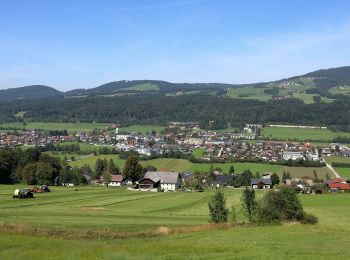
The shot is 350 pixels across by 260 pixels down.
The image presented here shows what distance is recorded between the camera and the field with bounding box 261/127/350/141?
173m

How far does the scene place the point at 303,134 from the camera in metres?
184

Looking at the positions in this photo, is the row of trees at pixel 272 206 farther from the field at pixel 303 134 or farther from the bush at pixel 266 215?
the field at pixel 303 134

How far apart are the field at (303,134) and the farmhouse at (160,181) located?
9034 centimetres

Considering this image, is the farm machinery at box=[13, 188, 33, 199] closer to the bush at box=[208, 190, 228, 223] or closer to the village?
the bush at box=[208, 190, 228, 223]

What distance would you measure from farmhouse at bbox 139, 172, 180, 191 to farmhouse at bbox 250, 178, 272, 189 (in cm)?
1573

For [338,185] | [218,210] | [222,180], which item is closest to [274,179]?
[222,180]

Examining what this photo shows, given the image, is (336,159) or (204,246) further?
(336,159)

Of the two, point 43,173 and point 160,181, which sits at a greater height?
point 43,173

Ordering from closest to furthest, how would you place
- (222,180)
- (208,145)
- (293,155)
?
(222,180), (293,155), (208,145)

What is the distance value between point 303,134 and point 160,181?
106 m

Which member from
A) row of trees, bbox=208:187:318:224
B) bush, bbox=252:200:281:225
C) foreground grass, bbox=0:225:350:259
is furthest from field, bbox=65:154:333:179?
foreground grass, bbox=0:225:350:259

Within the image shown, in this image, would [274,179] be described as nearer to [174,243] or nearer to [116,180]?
[116,180]

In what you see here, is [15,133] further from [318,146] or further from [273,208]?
[273,208]

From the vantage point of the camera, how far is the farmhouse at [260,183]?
94.5 metres
